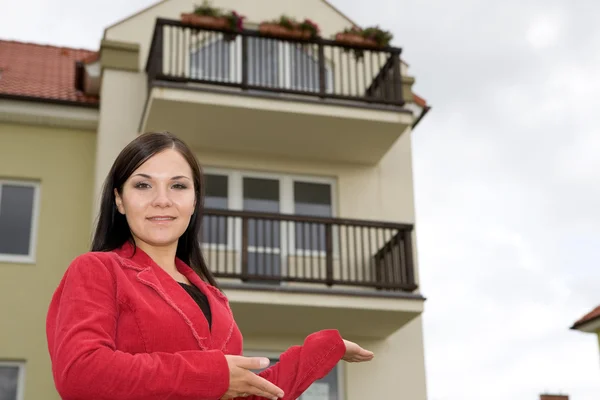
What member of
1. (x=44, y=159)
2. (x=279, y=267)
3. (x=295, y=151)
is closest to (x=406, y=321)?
(x=279, y=267)

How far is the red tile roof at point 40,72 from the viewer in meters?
14.2

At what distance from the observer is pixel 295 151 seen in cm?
1427

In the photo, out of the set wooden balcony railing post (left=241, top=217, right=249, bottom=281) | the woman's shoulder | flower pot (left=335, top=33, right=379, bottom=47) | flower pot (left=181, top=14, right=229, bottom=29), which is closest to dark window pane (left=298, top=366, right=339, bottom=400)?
wooden balcony railing post (left=241, top=217, right=249, bottom=281)

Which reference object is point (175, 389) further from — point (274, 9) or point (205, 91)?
point (274, 9)

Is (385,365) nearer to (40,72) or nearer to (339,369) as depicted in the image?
(339,369)

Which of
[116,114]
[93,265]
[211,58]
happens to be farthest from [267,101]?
[93,265]

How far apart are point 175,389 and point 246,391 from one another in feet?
0.62

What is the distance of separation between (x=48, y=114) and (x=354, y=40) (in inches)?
194

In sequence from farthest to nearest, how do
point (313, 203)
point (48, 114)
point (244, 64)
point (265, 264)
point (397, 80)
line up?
point (313, 203), point (397, 80), point (48, 114), point (244, 64), point (265, 264)

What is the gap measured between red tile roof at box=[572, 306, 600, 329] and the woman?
53.8ft

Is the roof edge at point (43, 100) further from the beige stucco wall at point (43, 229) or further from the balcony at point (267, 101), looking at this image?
the balcony at point (267, 101)

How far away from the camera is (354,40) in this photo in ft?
47.6

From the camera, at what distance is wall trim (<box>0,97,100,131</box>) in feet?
45.3

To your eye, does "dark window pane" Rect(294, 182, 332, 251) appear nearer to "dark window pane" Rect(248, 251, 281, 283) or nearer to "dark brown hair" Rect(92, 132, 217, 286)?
"dark window pane" Rect(248, 251, 281, 283)
